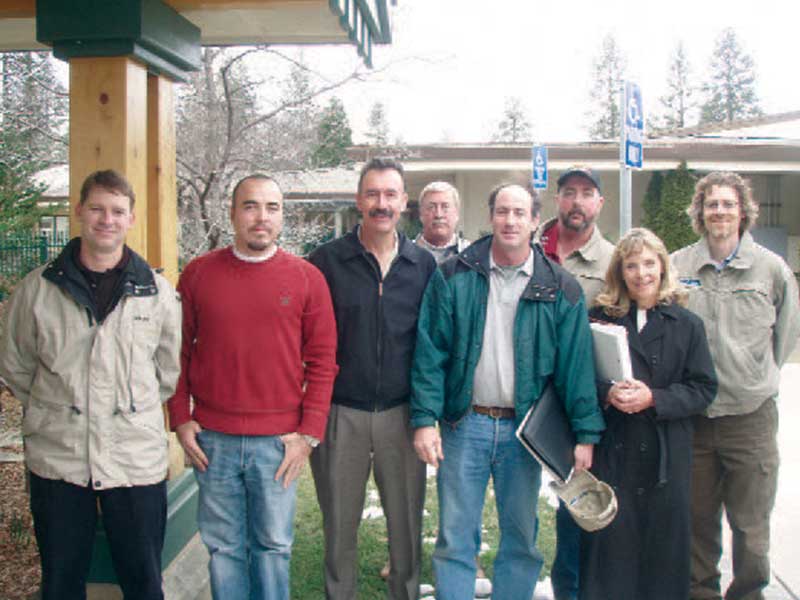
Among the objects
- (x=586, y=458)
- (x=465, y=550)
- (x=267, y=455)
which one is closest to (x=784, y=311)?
(x=586, y=458)

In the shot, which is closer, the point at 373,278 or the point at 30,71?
the point at 373,278

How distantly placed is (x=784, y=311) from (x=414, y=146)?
597 inches

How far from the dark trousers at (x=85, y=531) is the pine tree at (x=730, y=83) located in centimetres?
5603

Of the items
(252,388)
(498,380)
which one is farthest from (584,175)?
(252,388)

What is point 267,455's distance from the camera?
118 inches

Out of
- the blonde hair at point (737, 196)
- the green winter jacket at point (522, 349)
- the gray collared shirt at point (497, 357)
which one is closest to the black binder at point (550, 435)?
the green winter jacket at point (522, 349)

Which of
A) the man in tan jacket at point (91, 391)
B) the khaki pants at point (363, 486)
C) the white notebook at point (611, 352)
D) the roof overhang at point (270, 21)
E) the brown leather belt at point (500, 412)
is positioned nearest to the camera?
the man in tan jacket at point (91, 391)

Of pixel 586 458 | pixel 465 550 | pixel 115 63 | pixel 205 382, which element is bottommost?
pixel 465 550

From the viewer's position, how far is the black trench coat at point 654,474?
3146 millimetres

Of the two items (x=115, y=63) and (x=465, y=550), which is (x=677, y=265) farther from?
(x=115, y=63)

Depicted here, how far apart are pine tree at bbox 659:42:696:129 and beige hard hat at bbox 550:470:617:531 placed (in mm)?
52726

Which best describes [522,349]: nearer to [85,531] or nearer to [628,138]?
[85,531]

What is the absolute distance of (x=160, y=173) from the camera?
3.75 meters

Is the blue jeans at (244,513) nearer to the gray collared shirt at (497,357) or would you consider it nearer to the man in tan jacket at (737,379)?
the gray collared shirt at (497,357)
